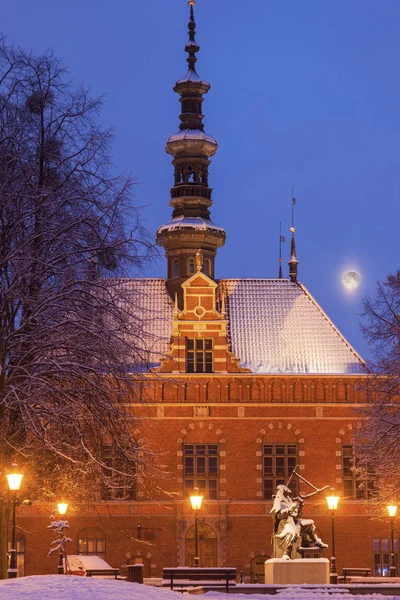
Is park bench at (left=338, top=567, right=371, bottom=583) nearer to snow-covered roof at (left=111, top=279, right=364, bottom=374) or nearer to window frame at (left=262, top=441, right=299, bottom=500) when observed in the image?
window frame at (left=262, top=441, right=299, bottom=500)

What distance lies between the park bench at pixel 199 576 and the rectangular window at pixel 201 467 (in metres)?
13.7

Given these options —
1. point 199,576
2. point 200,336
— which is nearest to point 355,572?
point 199,576

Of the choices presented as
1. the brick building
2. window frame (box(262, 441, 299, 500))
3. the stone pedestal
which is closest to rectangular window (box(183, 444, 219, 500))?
the brick building

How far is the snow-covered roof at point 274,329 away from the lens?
1902 inches

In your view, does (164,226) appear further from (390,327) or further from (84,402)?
(84,402)

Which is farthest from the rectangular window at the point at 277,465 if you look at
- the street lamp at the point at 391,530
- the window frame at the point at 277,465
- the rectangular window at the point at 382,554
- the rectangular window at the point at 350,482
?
the street lamp at the point at 391,530

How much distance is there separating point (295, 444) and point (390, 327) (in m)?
16.2

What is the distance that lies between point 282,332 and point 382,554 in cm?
986

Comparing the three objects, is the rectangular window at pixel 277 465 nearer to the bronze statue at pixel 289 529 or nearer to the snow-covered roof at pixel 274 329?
the snow-covered roof at pixel 274 329

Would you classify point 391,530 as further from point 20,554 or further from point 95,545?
point 20,554

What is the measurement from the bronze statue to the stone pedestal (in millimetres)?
392

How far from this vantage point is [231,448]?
154ft

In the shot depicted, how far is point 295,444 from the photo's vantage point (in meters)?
47.2

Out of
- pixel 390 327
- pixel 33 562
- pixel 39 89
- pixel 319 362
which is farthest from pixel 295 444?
pixel 39 89
